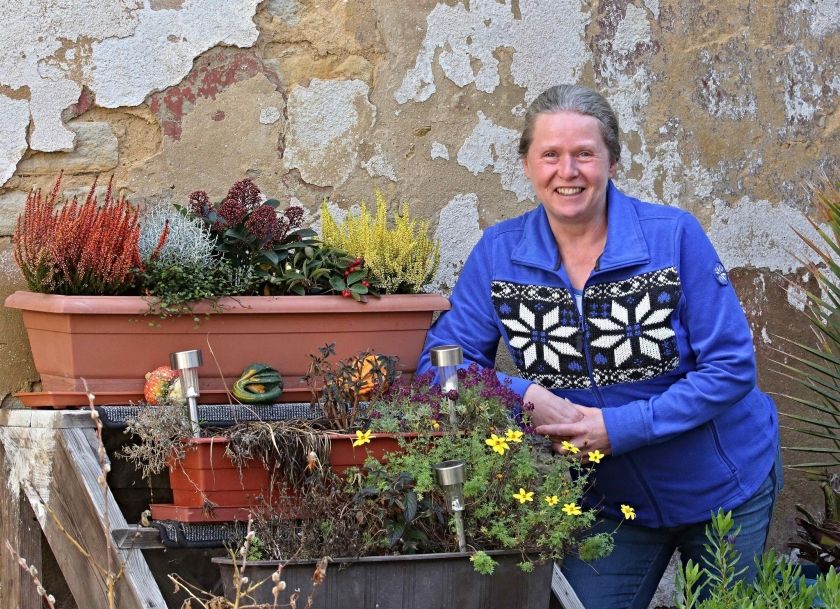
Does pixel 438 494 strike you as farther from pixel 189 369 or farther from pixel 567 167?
pixel 567 167

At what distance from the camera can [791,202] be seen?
373cm

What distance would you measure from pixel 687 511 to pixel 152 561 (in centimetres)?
159

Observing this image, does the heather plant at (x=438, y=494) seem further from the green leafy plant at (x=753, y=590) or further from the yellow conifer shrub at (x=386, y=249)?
the yellow conifer shrub at (x=386, y=249)

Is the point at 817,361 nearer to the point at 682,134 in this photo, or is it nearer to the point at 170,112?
the point at 682,134

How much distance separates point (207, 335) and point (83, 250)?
0.37m

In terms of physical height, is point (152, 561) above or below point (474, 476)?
below

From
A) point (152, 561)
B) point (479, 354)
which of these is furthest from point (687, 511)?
point (152, 561)

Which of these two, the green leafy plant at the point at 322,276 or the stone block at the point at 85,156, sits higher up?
the stone block at the point at 85,156

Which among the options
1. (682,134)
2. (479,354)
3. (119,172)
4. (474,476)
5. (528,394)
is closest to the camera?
(474,476)

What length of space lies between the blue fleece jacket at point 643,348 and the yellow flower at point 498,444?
1.48ft

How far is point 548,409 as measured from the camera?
8.56 feet

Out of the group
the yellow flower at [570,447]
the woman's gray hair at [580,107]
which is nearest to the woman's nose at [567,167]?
the woman's gray hair at [580,107]

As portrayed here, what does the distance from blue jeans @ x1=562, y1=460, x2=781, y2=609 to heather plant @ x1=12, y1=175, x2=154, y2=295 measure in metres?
1.45

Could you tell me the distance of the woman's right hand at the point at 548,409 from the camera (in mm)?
2607
